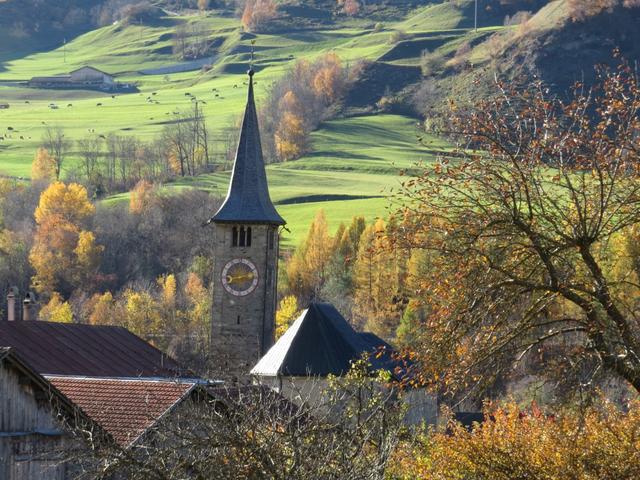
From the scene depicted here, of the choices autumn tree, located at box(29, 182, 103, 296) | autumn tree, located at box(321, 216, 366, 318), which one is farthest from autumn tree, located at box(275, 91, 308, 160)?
autumn tree, located at box(321, 216, 366, 318)

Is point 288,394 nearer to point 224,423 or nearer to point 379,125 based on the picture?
point 224,423

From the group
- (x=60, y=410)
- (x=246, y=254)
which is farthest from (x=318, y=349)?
(x=60, y=410)

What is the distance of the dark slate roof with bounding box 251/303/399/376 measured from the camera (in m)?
56.3

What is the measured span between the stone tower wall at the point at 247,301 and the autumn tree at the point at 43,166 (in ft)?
306

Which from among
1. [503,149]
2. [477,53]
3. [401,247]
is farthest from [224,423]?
[477,53]

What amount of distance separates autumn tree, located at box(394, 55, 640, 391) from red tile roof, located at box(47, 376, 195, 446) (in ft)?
26.7

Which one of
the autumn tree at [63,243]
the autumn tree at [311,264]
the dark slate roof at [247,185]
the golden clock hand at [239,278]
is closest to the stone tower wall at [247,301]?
the golden clock hand at [239,278]

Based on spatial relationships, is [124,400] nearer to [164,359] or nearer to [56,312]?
[164,359]

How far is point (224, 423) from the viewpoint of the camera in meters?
21.6

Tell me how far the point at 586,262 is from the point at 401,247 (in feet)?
8.94

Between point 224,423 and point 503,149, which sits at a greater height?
point 503,149

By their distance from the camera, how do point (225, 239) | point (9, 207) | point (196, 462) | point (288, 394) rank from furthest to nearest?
point (9, 207) → point (225, 239) → point (288, 394) → point (196, 462)

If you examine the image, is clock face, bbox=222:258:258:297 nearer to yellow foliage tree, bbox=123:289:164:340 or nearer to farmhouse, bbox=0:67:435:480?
farmhouse, bbox=0:67:435:480

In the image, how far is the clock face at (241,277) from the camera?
69.2 m
